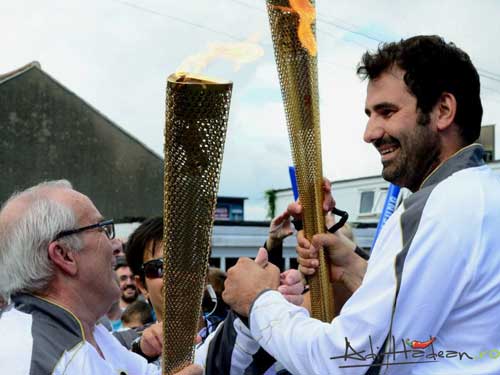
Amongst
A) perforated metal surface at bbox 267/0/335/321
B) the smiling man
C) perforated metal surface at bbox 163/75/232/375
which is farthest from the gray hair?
perforated metal surface at bbox 267/0/335/321

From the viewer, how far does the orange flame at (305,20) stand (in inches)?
98.9

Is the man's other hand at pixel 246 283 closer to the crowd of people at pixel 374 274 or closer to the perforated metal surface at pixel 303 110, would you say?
the crowd of people at pixel 374 274

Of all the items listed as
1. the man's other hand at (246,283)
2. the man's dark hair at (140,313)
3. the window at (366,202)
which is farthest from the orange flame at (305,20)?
the window at (366,202)

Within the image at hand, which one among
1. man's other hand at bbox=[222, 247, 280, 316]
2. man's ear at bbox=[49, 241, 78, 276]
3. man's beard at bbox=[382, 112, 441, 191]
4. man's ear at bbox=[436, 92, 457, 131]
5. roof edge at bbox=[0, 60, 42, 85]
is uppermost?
roof edge at bbox=[0, 60, 42, 85]

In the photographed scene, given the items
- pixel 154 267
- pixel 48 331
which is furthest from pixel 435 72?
pixel 154 267

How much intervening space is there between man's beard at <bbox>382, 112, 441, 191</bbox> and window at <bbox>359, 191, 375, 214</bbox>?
24.9 meters

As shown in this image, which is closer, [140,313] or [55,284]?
[55,284]

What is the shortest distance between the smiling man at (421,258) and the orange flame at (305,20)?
0.33 m

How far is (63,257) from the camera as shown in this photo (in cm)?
245

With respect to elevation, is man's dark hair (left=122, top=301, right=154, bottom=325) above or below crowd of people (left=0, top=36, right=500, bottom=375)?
below

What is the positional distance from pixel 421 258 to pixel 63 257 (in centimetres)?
127

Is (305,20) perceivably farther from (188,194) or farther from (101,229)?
(101,229)

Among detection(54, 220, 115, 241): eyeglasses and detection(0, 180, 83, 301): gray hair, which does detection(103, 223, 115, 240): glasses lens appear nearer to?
detection(54, 220, 115, 241): eyeglasses

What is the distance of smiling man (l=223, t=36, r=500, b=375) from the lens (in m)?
1.94
